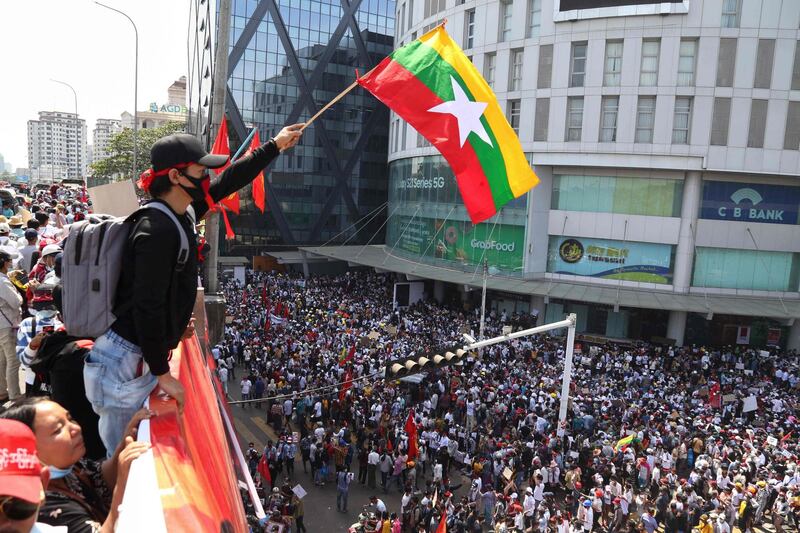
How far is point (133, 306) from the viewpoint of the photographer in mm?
2424

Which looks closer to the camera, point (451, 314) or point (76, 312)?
point (76, 312)

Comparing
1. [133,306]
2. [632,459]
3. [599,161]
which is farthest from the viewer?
[599,161]

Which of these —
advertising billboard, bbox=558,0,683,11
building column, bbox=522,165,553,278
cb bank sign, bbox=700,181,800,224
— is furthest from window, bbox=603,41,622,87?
cb bank sign, bbox=700,181,800,224

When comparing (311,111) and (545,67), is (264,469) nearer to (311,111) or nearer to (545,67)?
(545,67)

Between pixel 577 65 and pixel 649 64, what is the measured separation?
3.46 metres

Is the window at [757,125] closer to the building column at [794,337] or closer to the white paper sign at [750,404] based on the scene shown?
the building column at [794,337]

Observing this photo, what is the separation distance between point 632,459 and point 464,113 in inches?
436

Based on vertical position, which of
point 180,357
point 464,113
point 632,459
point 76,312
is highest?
point 464,113

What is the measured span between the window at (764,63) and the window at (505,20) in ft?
40.0

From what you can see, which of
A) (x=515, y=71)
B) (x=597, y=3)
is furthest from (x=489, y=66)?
(x=597, y=3)

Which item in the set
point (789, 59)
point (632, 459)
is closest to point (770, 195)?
point (789, 59)

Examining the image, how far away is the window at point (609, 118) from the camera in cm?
2834

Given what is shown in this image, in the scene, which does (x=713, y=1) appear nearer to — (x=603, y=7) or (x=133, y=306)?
(x=603, y=7)

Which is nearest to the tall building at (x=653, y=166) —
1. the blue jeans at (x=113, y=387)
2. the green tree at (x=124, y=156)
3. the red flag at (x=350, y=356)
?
the red flag at (x=350, y=356)
